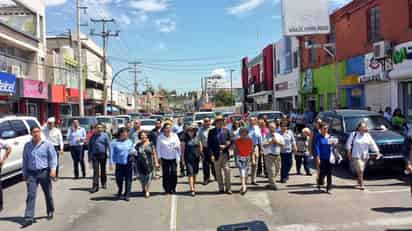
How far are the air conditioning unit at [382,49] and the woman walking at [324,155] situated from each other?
44.8 ft

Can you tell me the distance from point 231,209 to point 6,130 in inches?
273

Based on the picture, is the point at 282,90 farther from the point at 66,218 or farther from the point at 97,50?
the point at 66,218

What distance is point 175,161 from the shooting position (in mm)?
10664

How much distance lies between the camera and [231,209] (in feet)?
29.5

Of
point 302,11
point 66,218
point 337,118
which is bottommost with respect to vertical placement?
point 66,218

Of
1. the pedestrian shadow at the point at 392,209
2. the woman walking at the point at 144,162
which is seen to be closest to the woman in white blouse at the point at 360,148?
the pedestrian shadow at the point at 392,209

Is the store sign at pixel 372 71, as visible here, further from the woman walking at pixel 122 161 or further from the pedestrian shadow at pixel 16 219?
the pedestrian shadow at pixel 16 219

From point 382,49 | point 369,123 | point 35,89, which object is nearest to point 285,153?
point 369,123

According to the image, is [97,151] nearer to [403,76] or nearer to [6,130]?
[6,130]

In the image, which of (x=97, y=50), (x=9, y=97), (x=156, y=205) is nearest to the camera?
(x=156, y=205)

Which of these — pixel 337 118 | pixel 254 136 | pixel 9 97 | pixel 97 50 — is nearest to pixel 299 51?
pixel 9 97

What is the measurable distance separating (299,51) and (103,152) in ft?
98.7

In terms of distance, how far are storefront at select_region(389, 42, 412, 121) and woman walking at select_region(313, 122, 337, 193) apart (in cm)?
1147

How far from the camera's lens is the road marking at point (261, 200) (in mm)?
8898
